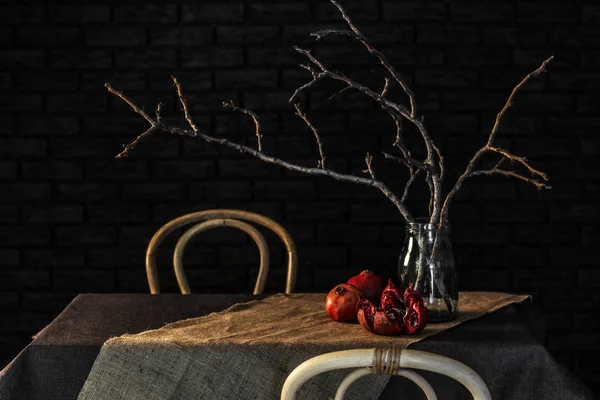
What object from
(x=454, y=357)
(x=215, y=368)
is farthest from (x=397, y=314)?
(x=215, y=368)

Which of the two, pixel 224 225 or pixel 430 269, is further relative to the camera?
pixel 224 225

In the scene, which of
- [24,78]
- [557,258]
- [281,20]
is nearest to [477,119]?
[557,258]

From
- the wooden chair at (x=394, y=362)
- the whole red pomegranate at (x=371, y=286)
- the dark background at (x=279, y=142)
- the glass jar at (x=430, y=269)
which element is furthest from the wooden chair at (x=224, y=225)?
the wooden chair at (x=394, y=362)

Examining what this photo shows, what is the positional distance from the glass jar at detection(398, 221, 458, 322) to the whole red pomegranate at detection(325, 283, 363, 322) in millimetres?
106

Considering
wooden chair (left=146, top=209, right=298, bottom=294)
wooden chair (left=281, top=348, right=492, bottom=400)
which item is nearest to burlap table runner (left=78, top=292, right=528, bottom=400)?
wooden chair (left=281, top=348, right=492, bottom=400)

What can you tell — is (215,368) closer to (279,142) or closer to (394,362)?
(394,362)

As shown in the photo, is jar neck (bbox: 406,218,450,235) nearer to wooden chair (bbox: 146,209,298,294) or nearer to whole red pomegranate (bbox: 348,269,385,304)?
whole red pomegranate (bbox: 348,269,385,304)

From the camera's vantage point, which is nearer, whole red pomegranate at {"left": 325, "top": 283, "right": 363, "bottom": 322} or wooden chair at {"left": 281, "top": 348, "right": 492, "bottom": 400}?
wooden chair at {"left": 281, "top": 348, "right": 492, "bottom": 400}

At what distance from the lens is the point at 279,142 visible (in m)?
2.86

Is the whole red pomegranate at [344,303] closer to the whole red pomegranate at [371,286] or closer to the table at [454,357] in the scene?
the whole red pomegranate at [371,286]

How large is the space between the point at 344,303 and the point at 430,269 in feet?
0.64

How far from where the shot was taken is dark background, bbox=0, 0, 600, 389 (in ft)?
9.30

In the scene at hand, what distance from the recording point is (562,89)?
2.85 m

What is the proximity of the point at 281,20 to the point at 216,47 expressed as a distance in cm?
24
